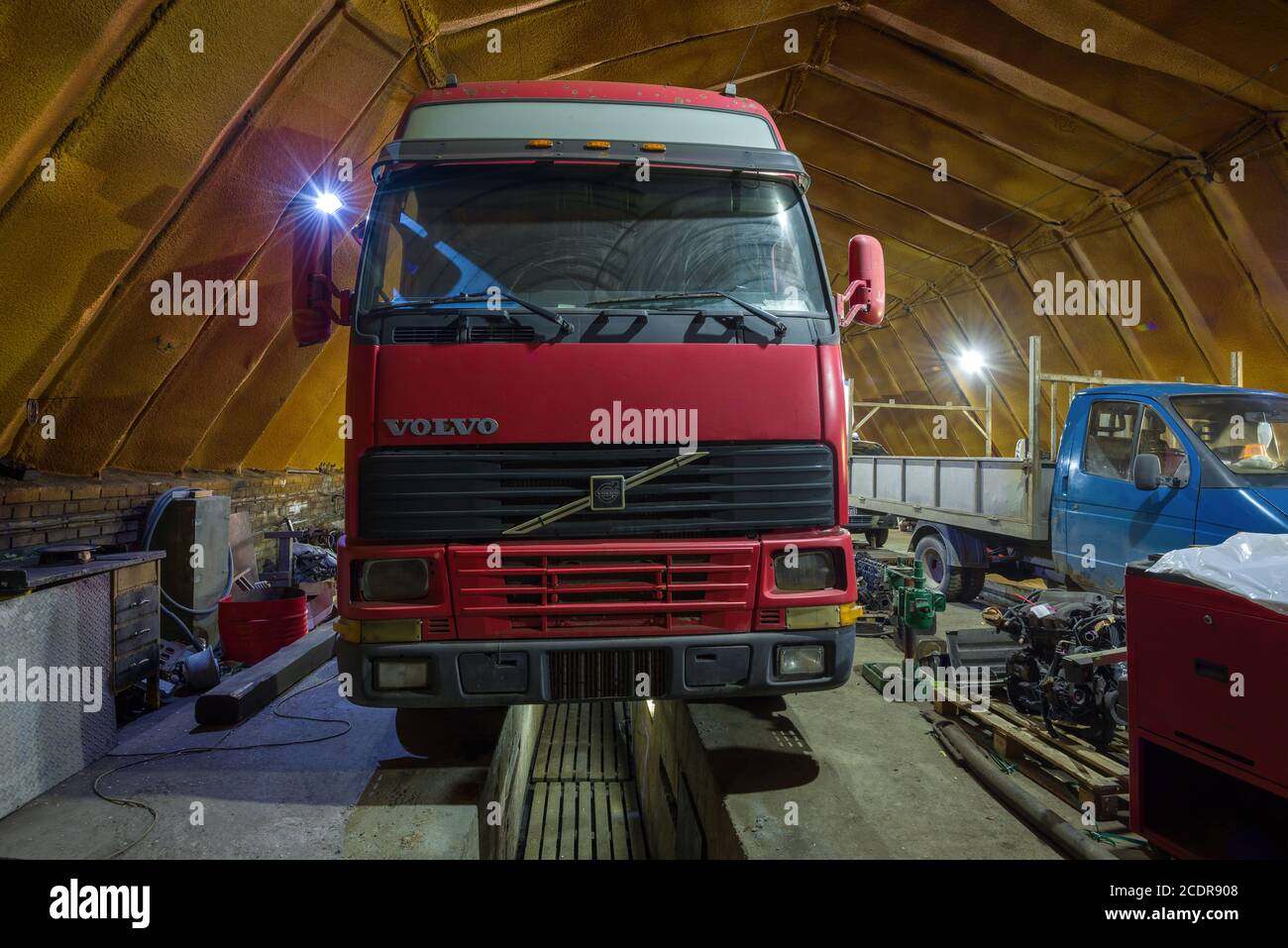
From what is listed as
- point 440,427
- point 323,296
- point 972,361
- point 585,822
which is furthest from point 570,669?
point 972,361

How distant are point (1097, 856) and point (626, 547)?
7.57 feet

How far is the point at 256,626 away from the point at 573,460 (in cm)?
379

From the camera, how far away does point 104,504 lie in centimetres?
530

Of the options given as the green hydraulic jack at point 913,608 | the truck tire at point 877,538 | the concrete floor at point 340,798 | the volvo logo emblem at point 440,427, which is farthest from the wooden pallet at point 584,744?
the truck tire at point 877,538

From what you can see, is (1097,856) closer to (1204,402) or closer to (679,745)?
(679,745)

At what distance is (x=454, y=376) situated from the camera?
279cm

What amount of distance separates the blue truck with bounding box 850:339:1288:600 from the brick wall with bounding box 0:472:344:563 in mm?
7425

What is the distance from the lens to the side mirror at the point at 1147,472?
5016mm

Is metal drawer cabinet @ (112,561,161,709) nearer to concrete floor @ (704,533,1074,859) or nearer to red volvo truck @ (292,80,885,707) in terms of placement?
red volvo truck @ (292,80,885,707)

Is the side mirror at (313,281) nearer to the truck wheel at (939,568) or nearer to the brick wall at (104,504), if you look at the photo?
the brick wall at (104,504)

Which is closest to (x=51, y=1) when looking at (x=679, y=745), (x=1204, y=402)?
(x=679, y=745)

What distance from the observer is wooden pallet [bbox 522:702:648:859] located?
4.86m

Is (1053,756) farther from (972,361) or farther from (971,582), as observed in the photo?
(972,361)

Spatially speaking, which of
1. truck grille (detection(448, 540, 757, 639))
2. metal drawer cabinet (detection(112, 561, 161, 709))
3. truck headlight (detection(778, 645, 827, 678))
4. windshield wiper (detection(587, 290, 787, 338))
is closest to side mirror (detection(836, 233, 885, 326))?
windshield wiper (detection(587, 290, 787, 338))
